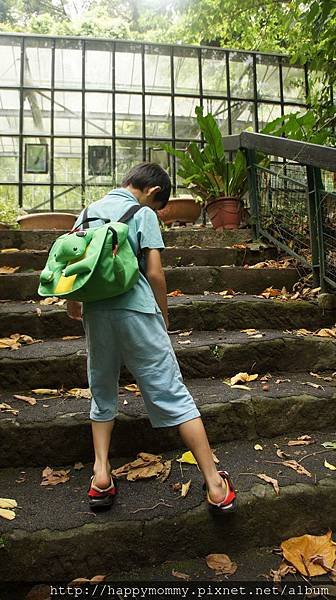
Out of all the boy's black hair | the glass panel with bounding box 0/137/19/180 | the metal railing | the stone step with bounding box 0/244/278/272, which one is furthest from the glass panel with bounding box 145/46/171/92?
the boy's black hair

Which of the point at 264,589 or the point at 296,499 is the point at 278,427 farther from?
the point at 264,589

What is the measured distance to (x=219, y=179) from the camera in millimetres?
4113

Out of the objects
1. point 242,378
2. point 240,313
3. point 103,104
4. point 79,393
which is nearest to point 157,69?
point 103,104

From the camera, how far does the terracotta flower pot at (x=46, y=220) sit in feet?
14.6

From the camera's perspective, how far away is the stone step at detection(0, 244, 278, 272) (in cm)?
321

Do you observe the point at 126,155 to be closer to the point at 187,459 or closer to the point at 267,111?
the point at 267,111

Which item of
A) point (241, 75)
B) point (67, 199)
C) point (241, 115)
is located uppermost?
point (241, 75)

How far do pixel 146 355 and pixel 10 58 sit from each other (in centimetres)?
568

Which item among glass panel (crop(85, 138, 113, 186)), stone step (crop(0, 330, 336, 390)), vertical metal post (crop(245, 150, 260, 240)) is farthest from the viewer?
glass panel (crop(85, 138, 113, 186))

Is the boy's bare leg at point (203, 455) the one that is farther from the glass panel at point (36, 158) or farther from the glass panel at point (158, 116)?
the glass panel at point (158, 116)

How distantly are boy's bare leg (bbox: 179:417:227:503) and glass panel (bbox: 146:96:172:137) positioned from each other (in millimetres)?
5060

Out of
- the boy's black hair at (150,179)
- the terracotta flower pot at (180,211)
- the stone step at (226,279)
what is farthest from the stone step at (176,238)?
the boy's black hair at (150,179)

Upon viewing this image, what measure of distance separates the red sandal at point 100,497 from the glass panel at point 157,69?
5.47 m

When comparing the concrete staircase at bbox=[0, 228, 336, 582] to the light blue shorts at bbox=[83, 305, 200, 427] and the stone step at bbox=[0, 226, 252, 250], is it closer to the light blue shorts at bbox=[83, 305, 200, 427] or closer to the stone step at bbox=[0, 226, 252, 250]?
the light blue shorts at bbox=[83, 305, 200, 427]
